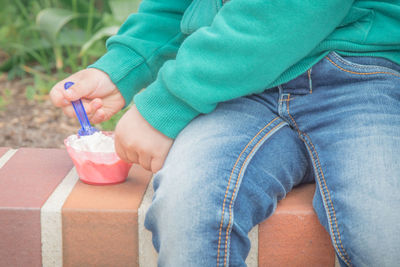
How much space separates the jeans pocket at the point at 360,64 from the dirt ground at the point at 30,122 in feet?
3.84

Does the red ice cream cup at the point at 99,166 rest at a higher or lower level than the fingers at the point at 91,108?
lower

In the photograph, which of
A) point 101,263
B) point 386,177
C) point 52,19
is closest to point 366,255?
point 386,177

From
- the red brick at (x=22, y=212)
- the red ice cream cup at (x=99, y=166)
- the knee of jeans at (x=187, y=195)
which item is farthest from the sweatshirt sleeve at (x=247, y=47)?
the red brick at (x=22, y=212)

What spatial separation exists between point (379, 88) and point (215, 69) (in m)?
0.31

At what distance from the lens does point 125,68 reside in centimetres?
117

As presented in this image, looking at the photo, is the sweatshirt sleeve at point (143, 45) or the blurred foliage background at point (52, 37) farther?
the blurred foliage background at point (52, 37)

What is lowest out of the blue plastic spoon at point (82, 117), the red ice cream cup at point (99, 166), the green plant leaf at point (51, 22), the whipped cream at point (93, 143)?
the green plant leaf at point (51, 22)

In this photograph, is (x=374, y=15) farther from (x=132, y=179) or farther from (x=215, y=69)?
(x=132, y=179)

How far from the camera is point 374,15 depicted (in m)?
0.93

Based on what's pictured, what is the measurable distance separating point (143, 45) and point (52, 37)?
1.32m

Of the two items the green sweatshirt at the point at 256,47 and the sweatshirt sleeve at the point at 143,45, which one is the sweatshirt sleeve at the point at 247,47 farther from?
the sweatshirt sleeve at the point at 143,45

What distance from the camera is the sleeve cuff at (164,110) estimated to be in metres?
0.93

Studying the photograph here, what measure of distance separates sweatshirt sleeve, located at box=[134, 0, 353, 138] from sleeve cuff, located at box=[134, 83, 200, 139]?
0.10ft

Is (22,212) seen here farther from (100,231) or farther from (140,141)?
(140,141)
